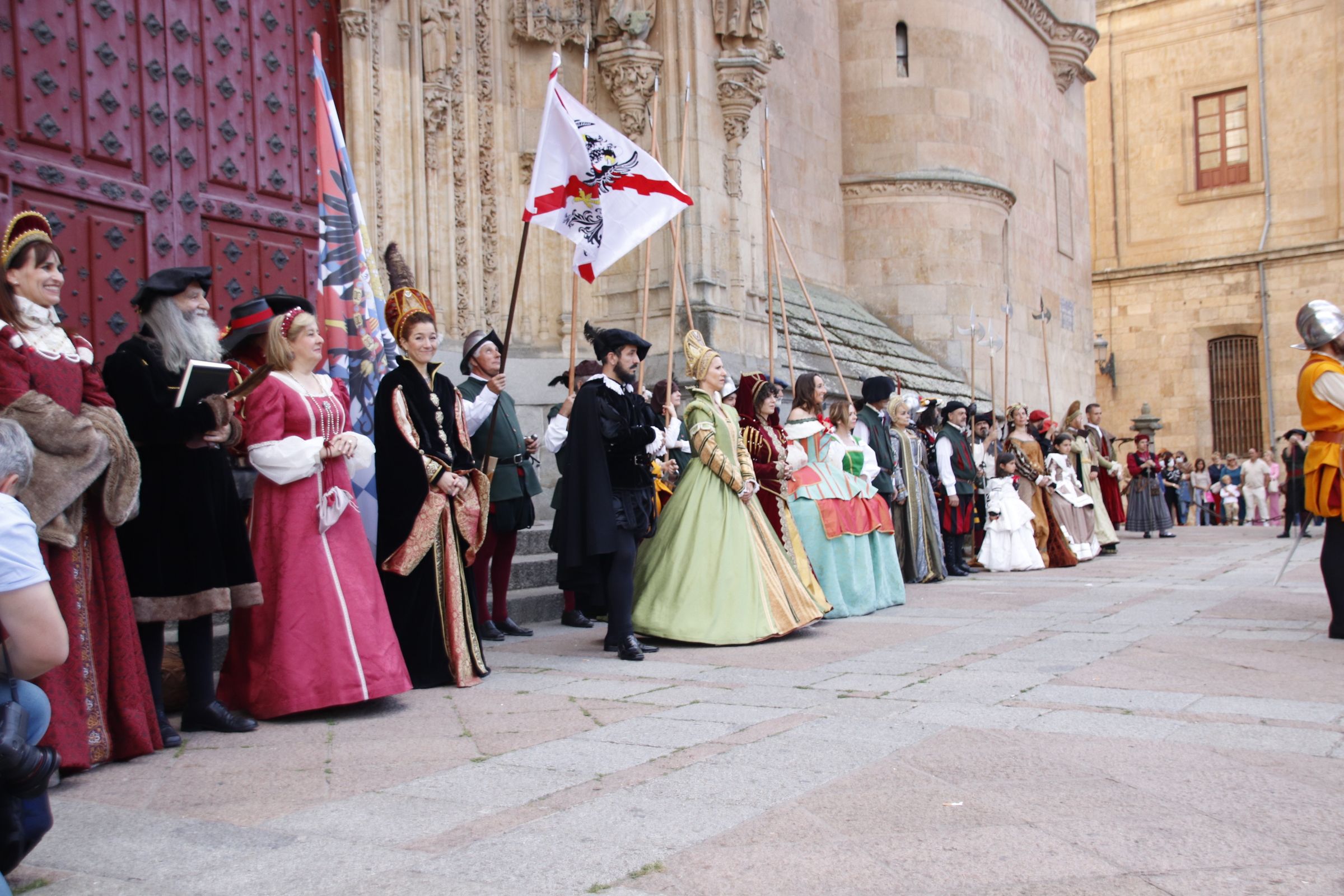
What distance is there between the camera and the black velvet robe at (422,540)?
18.2 feet

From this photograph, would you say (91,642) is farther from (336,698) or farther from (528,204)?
(528,204)

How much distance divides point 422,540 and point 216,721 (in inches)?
47.6

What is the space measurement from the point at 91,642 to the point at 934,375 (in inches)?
539

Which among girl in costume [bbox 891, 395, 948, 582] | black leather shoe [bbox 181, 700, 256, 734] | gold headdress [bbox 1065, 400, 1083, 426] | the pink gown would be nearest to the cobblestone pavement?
black leather shoe [bbox 181, 700, 256, 734]

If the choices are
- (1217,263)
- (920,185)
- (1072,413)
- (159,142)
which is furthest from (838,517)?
(1217,263)

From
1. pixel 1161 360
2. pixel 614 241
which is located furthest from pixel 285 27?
pixel 1161 360

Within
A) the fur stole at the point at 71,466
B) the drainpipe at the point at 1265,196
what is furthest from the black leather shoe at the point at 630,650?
the drainpipe at the point at 1265,196

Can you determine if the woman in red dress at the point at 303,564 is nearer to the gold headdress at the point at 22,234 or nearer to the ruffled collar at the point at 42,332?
the ruffled collar at the point at 42,332

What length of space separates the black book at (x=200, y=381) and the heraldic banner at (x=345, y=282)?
7.55 feet

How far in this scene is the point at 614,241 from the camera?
6.92m

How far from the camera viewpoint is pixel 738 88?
12.1 metres

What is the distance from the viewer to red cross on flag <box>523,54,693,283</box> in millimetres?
6609

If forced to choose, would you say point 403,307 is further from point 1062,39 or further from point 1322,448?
point 1062,39

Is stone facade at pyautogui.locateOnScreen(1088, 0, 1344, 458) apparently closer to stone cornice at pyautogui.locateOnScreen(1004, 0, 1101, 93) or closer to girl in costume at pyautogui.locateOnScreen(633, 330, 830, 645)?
stone cornice at pyautogui.locateOnScreen(1004, 0, 1101, 93)
